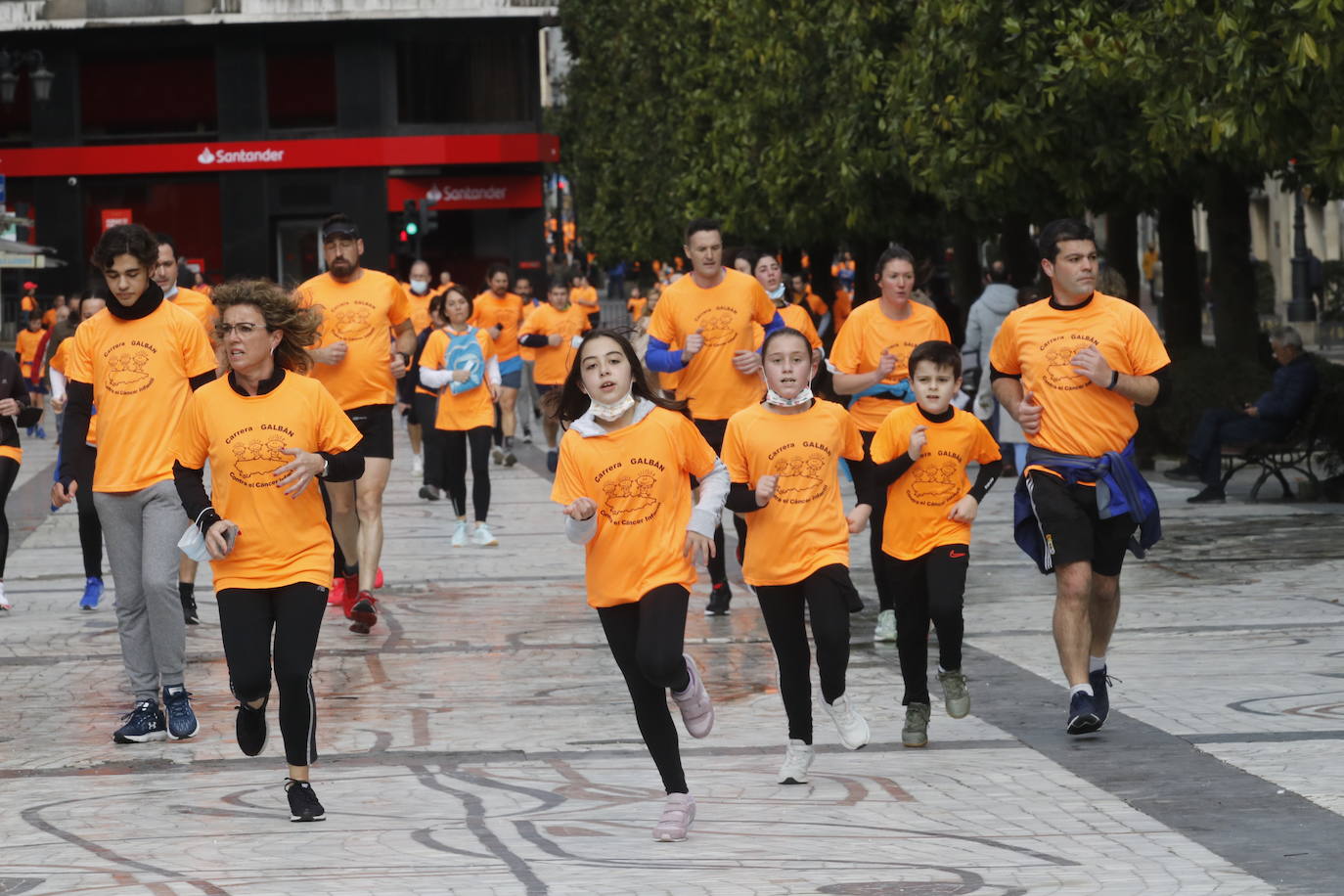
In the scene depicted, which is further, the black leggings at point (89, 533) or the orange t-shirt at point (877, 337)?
the black leggings at point (89, 533)

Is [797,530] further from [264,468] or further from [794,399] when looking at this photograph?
[264,468]

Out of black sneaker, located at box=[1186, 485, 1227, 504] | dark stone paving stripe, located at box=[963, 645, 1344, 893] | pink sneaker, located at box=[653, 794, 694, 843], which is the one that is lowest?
dark stone paving stripe, located at box=[963, 645, 1344, 893]

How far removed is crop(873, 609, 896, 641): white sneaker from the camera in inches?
413

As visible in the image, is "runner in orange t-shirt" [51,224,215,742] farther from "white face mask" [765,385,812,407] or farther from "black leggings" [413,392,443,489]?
"black leggings" [413,392,443,489]

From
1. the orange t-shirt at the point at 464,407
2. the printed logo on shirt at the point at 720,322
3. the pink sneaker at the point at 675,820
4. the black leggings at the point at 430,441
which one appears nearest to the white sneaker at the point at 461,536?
the orange t-shirt at the point at 464,407

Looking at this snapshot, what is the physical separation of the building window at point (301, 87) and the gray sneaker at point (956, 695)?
149ft

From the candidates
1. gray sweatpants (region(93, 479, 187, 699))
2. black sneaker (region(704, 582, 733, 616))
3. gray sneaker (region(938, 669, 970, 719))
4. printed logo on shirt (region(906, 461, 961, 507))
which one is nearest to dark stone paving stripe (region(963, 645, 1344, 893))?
gray sneaker (region(938, 669, 970, 719))

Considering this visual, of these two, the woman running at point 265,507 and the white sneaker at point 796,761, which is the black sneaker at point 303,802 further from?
the white sneaker at point 796,761

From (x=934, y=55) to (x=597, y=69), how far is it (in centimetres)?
3106

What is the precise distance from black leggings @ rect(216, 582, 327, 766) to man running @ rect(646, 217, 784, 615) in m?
4.46

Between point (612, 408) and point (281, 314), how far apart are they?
1.24 meters

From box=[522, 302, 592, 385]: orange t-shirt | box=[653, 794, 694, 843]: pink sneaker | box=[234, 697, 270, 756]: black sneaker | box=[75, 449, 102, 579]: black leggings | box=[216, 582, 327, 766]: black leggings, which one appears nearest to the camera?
box=[653, 794, 694, 843]: pink sneaker

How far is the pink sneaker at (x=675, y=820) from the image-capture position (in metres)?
6.50

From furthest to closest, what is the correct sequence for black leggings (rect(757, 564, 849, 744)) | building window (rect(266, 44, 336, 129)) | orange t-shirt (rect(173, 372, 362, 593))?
building window (rect(266, 44, 336, 129)), black leggings (rect(757, 564, 849, 744)), orange t-shirt (rect(173, 372, 362, 593))
